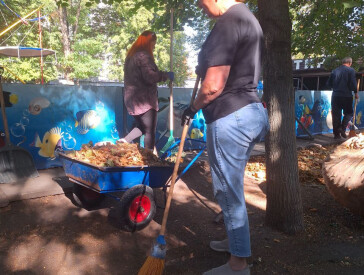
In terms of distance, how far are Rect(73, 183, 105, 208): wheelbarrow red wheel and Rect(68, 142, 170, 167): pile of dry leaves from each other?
0.49 metres

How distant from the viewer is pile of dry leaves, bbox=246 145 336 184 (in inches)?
216

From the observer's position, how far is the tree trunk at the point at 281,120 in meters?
3.21

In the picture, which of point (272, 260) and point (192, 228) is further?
point (192, 228)

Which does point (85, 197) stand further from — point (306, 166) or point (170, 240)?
point (306, 166)

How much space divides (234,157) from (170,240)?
1.43m

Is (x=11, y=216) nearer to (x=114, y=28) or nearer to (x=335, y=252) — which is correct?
(x=335, y=252)

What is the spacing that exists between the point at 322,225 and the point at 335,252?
0.58 meters

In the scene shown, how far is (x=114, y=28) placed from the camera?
30.8 metres

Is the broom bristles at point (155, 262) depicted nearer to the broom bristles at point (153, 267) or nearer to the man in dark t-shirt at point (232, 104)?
the broom bristles at point (153, 267)

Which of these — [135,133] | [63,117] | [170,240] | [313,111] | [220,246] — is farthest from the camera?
[313,111]

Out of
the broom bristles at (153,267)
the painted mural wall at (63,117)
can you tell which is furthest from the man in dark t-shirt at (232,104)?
the painted mural wall at (63,117)

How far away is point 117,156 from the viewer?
3.62 m

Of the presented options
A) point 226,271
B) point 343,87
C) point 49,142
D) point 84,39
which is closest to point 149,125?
point 49,142

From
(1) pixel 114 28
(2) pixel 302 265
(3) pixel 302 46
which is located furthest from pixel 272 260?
(1) pixel 114 28
